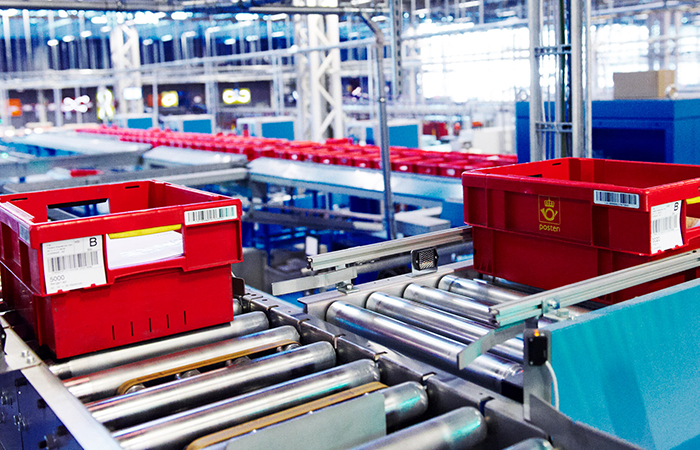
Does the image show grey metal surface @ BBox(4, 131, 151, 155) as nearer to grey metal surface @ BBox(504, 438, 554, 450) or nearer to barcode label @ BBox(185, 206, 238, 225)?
barcode label @ BBox(185, 206, 238, 225)

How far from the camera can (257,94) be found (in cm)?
3300

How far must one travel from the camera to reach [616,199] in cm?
199

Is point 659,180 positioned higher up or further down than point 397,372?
higher up

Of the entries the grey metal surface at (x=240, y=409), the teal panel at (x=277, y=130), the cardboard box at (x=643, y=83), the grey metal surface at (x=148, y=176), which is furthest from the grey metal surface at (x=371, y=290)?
the teal panel at (x=277, y=130)

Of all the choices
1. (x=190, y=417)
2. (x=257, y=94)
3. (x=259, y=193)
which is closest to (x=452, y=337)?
(x=190, y=417)

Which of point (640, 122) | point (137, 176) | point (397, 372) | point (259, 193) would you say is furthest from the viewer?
point (259, 193)

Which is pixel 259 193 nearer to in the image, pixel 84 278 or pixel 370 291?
pixel 370 291

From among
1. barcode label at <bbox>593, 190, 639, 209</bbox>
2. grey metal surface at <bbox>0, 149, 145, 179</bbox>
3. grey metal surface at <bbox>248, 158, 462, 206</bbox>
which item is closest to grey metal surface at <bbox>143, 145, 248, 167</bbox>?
grey metal surface at <bbox>248, 158, 462, 206</bbox>

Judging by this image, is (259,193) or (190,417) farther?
(259,193)

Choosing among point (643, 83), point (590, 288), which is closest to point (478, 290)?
point (590, 288)

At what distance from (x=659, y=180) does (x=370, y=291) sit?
3.77ft

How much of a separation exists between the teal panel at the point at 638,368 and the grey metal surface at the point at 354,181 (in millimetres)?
2952

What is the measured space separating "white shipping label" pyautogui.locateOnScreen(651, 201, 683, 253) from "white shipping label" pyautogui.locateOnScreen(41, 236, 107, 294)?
1.53 metres

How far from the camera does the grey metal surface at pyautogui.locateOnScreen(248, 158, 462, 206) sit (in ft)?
15.9
